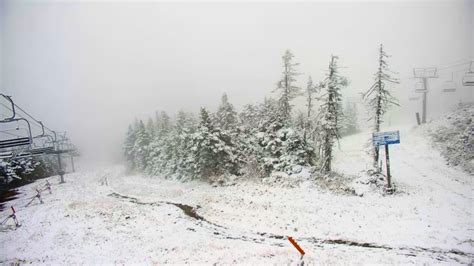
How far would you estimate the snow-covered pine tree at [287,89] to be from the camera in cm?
3384

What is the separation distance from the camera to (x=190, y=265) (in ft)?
40.4

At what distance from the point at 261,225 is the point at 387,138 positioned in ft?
52.3

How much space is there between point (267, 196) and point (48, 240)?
20.1 meters

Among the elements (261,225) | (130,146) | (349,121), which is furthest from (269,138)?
(349,121)

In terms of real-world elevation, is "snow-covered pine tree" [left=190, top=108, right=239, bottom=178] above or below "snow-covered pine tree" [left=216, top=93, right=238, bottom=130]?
below

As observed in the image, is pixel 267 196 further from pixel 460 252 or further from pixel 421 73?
pixel 421 73

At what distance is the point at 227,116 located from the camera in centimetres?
4125

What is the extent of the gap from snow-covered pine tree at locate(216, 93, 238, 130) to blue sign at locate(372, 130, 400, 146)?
2216 centimetres

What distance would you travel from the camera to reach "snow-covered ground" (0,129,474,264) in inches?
527

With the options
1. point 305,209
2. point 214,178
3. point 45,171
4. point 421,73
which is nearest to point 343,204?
point 305,209

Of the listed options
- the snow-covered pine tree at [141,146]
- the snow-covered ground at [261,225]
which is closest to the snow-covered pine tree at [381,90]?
the snow-covered ground at [261,225]

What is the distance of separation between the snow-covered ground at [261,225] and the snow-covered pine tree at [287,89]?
11.3 metres

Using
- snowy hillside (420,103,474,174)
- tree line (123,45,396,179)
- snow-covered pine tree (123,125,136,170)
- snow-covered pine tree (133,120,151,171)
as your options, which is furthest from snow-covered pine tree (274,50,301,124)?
snow-covered pine tree (123,125,136,170)

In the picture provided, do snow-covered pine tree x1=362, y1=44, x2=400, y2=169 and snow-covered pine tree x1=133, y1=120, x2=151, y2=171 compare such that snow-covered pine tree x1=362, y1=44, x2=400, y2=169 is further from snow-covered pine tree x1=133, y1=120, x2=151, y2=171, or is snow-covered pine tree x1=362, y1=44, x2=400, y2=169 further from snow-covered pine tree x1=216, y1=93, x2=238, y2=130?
snow-covered pine tree x1=133, y1=120, x2=151, y2=171
